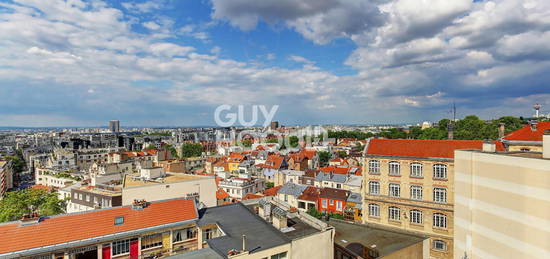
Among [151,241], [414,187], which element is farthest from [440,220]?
[151,241]

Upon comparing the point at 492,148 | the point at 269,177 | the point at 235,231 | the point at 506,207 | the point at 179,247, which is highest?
the point at 492,148

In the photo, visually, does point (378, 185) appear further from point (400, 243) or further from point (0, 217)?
point (0, 217)

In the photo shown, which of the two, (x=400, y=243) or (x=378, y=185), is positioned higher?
(x=378, y=185)

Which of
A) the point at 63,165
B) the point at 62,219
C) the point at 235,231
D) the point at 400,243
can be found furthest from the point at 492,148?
the point at 63,165

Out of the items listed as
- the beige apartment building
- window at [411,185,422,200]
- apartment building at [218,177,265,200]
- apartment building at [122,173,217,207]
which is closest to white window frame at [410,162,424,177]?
window at [411,185,422,200]

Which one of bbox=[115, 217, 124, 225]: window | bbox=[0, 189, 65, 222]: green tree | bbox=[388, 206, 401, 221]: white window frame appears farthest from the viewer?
bbox=[0, 189, 65, 222]: green tree

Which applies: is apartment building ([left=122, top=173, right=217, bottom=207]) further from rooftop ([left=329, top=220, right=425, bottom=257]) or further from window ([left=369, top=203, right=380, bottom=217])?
window ([left=369, top=203, right=380, bottom=217])

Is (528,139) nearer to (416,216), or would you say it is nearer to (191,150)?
(416,216)
